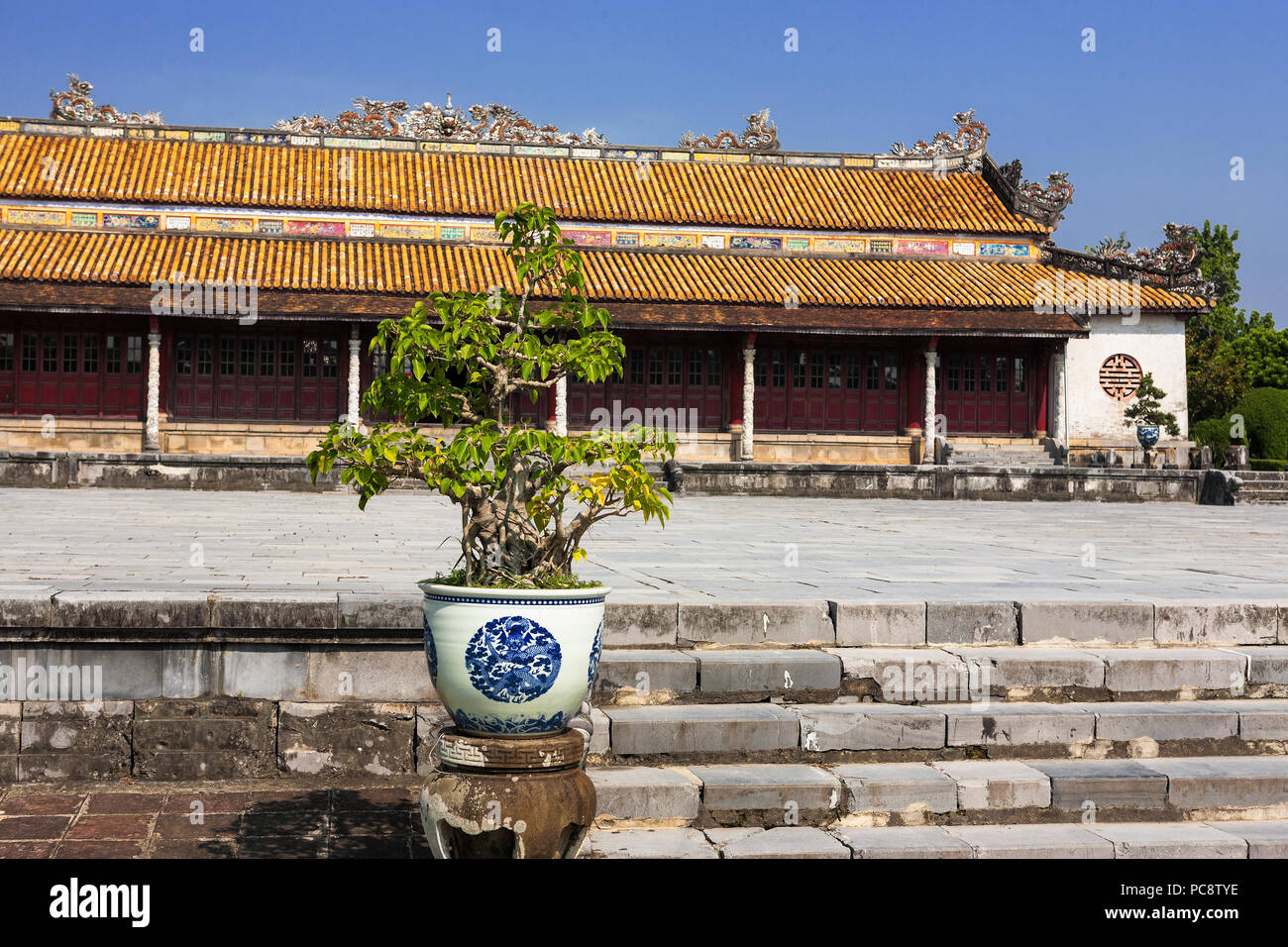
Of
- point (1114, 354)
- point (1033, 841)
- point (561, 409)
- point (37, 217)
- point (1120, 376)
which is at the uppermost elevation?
point (37, 217)

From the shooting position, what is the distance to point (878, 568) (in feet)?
27.0

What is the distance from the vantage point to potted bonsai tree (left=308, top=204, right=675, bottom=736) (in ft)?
12.2

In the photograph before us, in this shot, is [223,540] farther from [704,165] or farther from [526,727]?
[704,165]

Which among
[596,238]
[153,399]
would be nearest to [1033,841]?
[153,399]

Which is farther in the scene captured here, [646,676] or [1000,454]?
[1000,454]

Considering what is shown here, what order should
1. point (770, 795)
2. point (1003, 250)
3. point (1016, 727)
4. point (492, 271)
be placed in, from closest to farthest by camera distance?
point (770, 795) < point (1016, 727) < point (492, 271) < point (1003, 250)

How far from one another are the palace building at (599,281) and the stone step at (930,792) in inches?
790

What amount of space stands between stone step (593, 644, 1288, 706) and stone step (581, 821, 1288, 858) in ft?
2.73

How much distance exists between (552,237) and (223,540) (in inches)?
235

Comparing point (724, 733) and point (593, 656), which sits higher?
point (593, 656)

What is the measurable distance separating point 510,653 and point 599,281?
23.2 meters

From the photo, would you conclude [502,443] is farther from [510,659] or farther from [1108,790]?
[1108,790]

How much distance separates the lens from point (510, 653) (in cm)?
369
